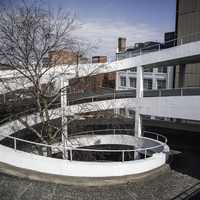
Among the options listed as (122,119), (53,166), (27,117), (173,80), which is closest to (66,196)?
(53,166)

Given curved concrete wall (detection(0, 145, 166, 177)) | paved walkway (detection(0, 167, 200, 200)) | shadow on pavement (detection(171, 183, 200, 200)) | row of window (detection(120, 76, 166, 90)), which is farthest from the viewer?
row of window (detection(120, 76, 166, 90))

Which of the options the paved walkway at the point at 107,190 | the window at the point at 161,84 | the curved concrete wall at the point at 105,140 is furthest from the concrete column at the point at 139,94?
the window at the point at 161,84

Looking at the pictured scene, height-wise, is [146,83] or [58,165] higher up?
[146,83]

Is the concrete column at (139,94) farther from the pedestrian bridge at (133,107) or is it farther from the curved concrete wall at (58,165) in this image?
the curved concrete wall at (58,165)

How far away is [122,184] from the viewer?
8.44 meters

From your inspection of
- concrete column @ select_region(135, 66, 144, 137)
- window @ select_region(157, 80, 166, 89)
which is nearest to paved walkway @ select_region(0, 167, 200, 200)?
concrete column @ select_region(135, 66, 144, 137)

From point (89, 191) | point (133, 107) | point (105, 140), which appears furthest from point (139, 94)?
point (89, 191)

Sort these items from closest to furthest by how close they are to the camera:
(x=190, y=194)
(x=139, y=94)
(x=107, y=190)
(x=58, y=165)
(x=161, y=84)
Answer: (x=107, y=190), (x=190, y=194), (x=58, y=165), (x=139, y=94), (x=161, y=84)

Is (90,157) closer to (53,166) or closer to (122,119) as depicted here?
(122,119)

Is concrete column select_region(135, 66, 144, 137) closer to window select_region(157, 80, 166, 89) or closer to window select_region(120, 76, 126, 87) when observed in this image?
window select_region(157, 80, 166, 89)

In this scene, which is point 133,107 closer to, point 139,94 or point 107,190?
point 139,94

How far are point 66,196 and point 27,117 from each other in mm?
6155

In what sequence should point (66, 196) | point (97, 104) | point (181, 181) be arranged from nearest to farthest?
point (66, 196) < point (181, 181) < point (97, 104)

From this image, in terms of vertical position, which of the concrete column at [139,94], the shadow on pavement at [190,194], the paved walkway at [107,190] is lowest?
the shadow on pavement at [190,194]
